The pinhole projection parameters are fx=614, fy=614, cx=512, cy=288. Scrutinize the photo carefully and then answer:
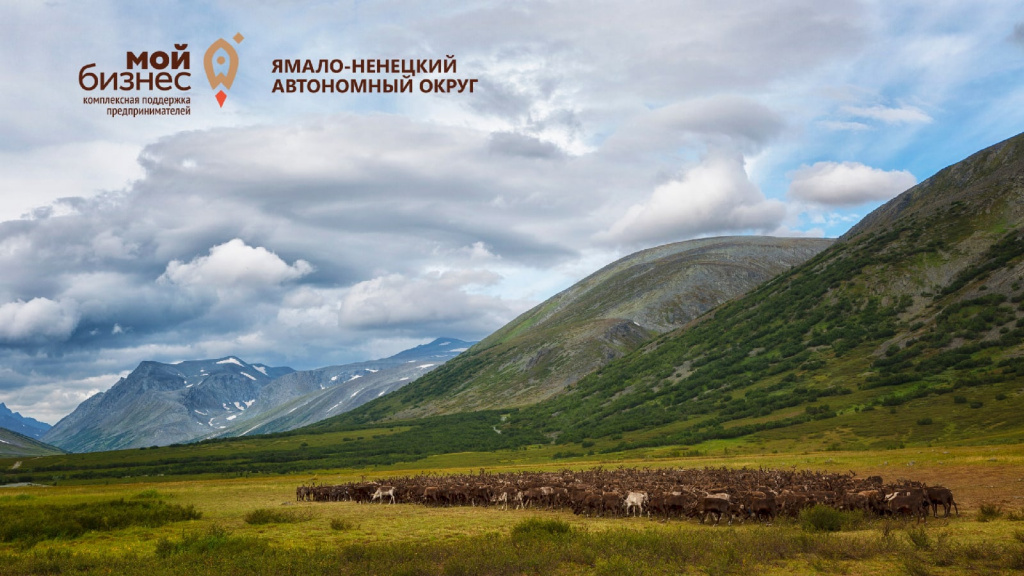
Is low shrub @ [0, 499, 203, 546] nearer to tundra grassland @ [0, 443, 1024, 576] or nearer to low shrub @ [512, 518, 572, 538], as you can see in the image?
tundra grassland @ [0, 443, 1024, 576]

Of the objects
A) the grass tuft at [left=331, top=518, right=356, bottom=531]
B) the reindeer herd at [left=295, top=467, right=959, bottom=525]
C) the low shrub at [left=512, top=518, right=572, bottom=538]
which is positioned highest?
the low shrub at [left=512, top=518, right=572, bottom=538]

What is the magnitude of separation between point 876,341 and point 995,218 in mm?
55727

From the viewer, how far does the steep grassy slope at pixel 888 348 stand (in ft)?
375

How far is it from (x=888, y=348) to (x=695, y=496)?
132m

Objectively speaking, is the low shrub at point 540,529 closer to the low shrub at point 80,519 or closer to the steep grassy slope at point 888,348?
the low shrub at point 80,519

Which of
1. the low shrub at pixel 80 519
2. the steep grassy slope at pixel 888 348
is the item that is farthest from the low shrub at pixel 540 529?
the steep grassy slope at pixel 888 348

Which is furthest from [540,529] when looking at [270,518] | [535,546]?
[270,518]

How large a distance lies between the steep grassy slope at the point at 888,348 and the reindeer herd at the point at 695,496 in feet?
185

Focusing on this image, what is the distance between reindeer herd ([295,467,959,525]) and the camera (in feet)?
98.8

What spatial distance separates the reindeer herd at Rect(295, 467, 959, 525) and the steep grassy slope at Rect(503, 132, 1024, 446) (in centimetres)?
5636

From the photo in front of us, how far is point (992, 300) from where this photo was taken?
434 ft

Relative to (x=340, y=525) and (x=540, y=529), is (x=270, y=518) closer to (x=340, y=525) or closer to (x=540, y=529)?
(x=340, y=525)

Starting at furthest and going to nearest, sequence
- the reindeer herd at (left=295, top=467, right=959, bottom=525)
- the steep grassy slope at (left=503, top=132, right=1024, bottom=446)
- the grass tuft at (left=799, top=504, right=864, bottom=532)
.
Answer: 1. the steep grassy slope at (left=503, top=132, right=1024, bottom=446)
2. the reindeer herd at (left=295, top=467, right=959, bottom=525)
3. the grass tuft at (left=799, top=504, right=864, bottom=532)

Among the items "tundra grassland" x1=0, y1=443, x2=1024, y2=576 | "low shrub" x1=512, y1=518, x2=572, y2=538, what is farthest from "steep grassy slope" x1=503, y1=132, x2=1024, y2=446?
"low shrub" x1=512, y1=518, x2=572, y2=538
